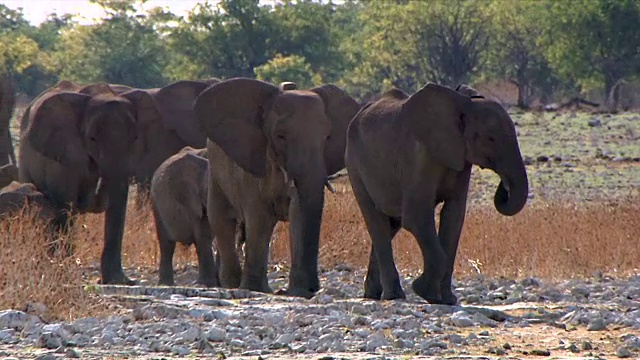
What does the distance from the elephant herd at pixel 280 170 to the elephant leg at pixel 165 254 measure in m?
0.02

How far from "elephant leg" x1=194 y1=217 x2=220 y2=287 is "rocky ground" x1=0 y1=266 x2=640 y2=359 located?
2.58m

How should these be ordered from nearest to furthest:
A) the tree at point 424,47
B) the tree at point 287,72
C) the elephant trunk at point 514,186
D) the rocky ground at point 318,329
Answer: the rocky ground at point 318,329
the elephant trunk at point 514,186
the tree at point 287,72
the tree at point 424,47

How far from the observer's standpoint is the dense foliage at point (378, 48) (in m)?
58.6

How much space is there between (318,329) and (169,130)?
33.7 feet

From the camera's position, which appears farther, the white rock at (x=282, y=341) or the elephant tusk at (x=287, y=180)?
the elephant tusk at (x=287, y=180)

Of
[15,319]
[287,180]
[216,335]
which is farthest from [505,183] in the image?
[15,319]

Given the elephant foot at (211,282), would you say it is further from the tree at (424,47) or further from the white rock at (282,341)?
the tree at (424,47)

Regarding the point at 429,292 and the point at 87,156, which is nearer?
the point at 429,292

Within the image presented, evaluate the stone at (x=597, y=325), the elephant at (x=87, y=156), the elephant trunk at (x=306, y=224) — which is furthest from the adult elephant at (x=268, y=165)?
the stone at (x=597, y=325)

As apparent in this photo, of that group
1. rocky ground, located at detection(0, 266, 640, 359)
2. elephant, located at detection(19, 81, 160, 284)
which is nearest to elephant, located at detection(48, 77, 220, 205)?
elephant, located at detection(19, 81, 160, 284)

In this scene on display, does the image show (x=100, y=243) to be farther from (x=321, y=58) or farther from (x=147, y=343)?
(x=321, y=58)

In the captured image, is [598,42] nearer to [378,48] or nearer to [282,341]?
[378,48]

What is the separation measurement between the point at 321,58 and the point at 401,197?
2006 inches

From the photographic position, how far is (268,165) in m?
13.8
